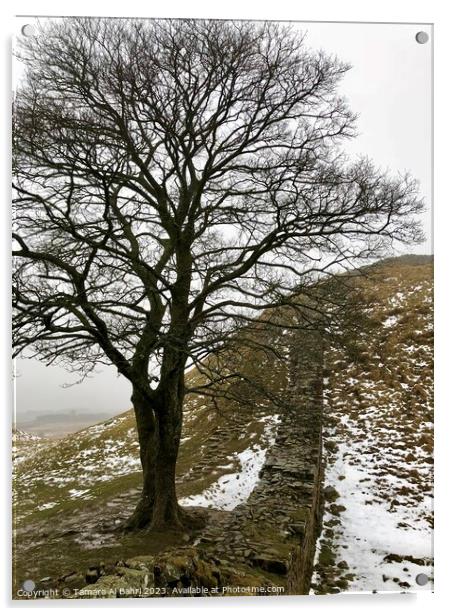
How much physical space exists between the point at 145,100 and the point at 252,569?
4.93m

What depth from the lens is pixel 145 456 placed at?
5.64 metres

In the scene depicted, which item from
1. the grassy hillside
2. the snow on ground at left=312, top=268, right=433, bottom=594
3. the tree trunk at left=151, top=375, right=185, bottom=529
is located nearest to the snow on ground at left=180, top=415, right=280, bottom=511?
the grassy hillside

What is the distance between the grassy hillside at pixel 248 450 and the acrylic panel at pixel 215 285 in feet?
0.11

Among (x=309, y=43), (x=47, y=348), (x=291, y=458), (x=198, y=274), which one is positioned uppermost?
(x=309, y=43)

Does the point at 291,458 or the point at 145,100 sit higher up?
the point at 145,100

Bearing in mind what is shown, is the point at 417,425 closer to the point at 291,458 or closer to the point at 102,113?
the point at 291,458

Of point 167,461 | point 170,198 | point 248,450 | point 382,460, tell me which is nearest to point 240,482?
point 248,450

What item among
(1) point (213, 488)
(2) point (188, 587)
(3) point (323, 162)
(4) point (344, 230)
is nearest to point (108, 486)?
(1) point (213, 488)

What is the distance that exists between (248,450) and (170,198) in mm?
3829

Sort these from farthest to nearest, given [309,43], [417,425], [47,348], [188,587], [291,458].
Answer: [291,458], [417,425], [309,43], [47,348], [188,587]

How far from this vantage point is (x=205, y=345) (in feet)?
15.2

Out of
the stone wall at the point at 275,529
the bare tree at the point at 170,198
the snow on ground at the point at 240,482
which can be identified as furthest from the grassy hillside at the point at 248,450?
the bare tree at the point at 170,198

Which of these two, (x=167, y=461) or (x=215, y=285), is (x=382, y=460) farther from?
(x=215, y=285)

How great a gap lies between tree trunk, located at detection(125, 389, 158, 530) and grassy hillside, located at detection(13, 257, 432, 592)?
0.24 m
